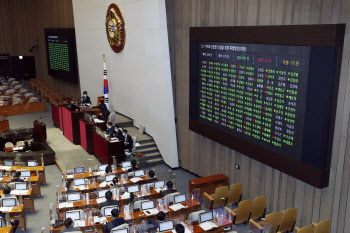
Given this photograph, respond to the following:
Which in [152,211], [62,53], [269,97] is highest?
[62,53]

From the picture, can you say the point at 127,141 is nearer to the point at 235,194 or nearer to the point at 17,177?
the point at 17,177

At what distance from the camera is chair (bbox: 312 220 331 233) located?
758 cm

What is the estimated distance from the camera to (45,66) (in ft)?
85.9

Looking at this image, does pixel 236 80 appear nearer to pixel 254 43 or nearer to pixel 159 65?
pixel 254 43

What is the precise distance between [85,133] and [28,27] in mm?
17032

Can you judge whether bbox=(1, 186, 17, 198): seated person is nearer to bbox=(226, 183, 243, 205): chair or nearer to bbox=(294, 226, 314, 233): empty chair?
bbox=(226, 183, 243, 205): chair

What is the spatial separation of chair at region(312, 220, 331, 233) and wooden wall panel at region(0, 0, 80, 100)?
18.6 meters

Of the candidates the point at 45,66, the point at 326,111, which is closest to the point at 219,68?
the point at 326,111

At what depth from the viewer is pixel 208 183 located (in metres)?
10.7

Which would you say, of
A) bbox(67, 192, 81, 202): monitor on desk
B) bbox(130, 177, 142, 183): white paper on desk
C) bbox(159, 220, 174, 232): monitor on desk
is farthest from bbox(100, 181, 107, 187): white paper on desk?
bbox(159, 220, 174, 232): monitor on desk

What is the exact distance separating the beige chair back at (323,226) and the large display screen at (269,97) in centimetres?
80

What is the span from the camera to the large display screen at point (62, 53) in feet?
66.6

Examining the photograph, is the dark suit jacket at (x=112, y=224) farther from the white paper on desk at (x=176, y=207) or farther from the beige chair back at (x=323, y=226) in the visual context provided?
the beige chair back at (x=323, y=226)

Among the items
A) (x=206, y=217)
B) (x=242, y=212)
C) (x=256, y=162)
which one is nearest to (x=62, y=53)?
(x=256, y=162)
